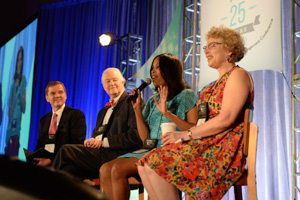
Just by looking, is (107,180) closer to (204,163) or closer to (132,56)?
(204,163)

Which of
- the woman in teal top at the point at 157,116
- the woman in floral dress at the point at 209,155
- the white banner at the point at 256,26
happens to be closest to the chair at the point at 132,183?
the woman in teal top at the point at 157,116

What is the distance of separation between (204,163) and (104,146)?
3.64 feet

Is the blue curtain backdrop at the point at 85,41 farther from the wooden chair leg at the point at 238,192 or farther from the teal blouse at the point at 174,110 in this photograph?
the wooden chair leg at the point at 238,192

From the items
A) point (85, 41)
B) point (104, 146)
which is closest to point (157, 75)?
point (104, 146)

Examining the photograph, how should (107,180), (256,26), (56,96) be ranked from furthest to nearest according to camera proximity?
1. (56,96)
2. (256,26)
3. (107,180)

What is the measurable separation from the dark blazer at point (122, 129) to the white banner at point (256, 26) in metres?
1.22

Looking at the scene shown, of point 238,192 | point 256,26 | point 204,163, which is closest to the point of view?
point 204,163

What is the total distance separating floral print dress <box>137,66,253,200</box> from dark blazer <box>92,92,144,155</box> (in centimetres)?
74

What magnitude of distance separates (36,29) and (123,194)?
6660 mm

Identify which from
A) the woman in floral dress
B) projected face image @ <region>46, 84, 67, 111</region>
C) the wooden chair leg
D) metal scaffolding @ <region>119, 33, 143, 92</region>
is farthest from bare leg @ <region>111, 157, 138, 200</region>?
metal scaffolding @ <region>119, 33, 143, 92</region>

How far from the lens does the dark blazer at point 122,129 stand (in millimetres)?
2621

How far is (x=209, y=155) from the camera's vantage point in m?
1.79

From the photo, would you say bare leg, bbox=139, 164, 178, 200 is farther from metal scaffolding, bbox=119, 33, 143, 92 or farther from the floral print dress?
metal scaffolding, bbox=119, 33, 143, 92

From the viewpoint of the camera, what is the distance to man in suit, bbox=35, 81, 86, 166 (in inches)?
127
